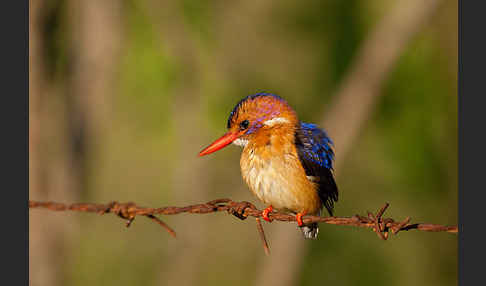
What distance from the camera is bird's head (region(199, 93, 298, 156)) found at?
2.81m

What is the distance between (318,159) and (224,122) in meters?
3.41

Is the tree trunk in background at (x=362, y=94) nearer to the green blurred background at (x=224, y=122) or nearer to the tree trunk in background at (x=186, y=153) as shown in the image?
the green blurred background at (x=224, y=122)

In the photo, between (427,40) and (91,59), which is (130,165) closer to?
(91,59)

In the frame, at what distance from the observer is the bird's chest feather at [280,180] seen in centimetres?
264

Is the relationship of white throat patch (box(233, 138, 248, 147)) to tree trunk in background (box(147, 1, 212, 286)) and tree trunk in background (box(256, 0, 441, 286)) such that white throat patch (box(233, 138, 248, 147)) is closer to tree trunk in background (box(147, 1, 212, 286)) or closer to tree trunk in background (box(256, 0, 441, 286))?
tree trunk in background (box(256, 0, 441, 286))

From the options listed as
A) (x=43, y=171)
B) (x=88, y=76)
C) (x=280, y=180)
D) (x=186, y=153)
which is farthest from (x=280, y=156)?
(x=186, y=153)

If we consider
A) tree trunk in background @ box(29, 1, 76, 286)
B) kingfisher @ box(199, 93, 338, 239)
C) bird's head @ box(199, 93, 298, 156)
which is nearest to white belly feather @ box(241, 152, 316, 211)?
kingfisher @ box(199, 93, 338, 239)

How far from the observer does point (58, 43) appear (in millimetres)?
4969

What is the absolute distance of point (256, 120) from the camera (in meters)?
2.84

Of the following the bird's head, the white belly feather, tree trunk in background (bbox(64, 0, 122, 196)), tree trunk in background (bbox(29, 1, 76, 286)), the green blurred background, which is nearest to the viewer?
the white belly feather

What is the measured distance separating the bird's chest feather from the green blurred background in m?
2.47

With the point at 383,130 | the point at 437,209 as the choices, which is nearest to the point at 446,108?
the point at 383,130

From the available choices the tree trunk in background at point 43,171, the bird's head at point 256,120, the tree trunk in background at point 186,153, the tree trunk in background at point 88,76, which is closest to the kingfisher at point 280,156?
the bird's head at point 256,120

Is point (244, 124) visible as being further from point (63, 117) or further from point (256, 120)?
point (63, 117)
